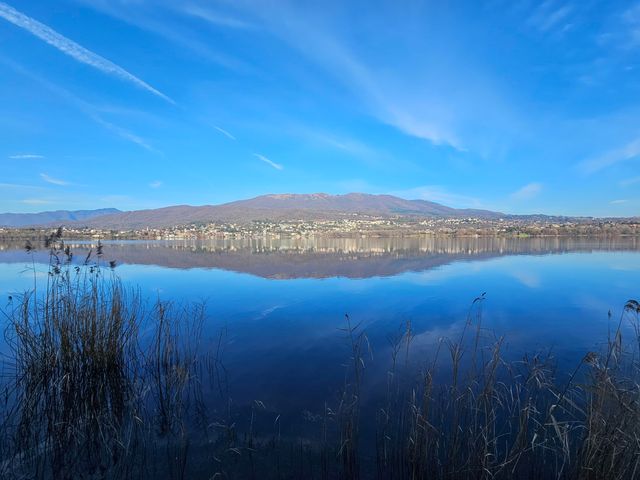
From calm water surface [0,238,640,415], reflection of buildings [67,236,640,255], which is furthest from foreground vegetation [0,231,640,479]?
reflection of buildings [67,236,640,255]

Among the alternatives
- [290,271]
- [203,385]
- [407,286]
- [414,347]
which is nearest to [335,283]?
[407,286]

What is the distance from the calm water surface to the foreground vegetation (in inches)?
42.1

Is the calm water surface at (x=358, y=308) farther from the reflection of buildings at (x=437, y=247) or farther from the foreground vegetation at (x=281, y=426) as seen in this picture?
the reflection of buildings at (x=437, y=247)

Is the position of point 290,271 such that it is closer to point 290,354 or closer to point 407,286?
point 407,286

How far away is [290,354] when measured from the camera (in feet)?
32.0

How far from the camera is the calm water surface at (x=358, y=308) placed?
8.61m

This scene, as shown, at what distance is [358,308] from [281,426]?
389 inches

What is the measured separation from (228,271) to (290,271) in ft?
16.6

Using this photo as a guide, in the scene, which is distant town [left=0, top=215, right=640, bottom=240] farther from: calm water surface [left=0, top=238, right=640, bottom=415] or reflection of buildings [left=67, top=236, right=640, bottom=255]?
calm water surface [left=0, top=238, right=640, bottom=415]

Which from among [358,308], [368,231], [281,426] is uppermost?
[368,231]

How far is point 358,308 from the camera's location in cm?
1548

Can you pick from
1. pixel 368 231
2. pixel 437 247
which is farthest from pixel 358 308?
pixel 368 231

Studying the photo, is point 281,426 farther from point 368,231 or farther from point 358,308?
point 368,231

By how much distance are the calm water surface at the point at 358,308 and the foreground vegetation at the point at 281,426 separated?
1069mm
